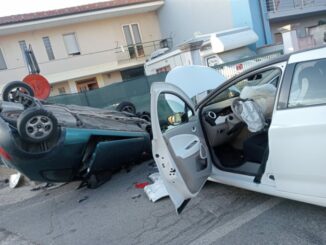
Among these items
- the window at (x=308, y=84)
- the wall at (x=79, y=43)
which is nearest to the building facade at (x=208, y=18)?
the wall at (x=79, y=43)

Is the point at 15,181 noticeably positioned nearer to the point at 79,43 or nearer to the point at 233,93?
the point at 233,93

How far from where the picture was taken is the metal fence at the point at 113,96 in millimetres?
10125

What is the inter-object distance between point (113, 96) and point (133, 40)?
11623mm

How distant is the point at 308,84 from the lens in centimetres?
257

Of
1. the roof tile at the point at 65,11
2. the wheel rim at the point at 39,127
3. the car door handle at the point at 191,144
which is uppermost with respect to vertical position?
the roof tile at the point at 65,11

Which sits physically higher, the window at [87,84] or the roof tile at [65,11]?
the roof tile at [65,11]

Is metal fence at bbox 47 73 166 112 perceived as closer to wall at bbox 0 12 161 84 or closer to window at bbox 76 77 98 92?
wall at bbox 0 12 161 84

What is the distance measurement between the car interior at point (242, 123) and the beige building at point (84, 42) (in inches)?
→ 653

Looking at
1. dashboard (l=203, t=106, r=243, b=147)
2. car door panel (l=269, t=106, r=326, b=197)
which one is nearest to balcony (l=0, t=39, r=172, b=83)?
dashboard (l=203, t=106, r=243, b=147)

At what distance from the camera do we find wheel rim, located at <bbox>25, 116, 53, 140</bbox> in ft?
13.6

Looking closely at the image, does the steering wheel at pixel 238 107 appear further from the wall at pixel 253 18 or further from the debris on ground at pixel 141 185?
the wall at pixel 253 18

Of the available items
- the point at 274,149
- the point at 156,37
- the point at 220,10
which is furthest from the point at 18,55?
the point at 274,149

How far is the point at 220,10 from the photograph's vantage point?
52.2ft

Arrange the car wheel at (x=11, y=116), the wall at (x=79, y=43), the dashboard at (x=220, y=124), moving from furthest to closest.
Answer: the wall at (x=79, y=43) < the car wheel at (x=11, y=116) < the dashboard at (x=220, y=124)
